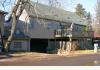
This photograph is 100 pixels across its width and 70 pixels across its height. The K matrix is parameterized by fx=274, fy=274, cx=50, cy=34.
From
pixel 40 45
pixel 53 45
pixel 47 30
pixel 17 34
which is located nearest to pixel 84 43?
pixel 53 45

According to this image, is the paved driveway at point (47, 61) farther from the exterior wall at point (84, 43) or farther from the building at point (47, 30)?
the exterior wall at point (84, 43)

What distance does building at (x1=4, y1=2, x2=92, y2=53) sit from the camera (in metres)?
44.7

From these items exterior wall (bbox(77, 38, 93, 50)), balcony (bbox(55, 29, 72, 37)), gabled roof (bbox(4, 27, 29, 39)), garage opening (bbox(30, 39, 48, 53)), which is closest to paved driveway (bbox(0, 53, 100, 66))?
gabled roof (bbox(4, 27, 29, 39))

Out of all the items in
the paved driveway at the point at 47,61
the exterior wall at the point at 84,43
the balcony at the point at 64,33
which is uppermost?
the balcony at the point at 64,33

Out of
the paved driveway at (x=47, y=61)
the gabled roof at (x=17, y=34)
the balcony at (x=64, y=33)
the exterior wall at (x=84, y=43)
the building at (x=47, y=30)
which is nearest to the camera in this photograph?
the paved driveway at (x=47, y=61)

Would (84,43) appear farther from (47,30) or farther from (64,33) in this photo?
(47,30)

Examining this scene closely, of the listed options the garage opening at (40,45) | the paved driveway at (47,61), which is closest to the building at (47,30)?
the garage opening at (40,45)

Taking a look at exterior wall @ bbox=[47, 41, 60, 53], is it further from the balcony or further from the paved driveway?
the paved driveway

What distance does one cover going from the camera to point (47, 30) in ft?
161

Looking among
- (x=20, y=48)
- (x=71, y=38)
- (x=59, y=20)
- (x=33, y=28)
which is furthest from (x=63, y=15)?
(x=20, y=48)

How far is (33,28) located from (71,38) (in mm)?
8356

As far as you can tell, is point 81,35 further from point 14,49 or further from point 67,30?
point 14,49

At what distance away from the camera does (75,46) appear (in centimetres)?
5031

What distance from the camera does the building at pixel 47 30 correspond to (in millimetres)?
44656
